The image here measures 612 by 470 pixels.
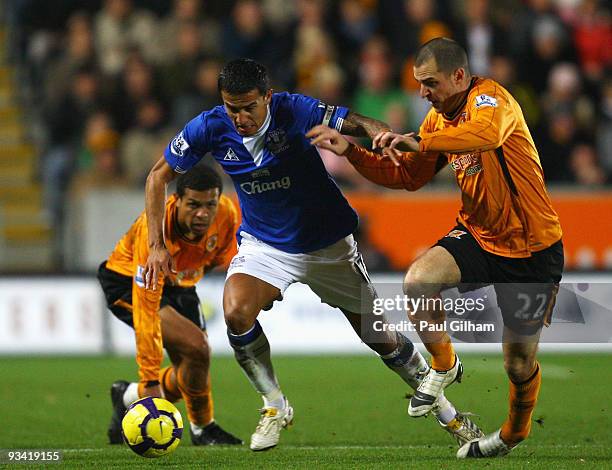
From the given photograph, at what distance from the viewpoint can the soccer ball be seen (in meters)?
7.22

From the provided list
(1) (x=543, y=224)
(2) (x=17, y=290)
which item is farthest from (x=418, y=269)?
(2) (x=17, y=290)

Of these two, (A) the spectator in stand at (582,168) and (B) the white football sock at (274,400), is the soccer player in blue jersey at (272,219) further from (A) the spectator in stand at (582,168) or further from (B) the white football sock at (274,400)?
(A) the spectator in stand at (582,168)

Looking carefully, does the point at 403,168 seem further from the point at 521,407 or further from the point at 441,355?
the point at 521,407

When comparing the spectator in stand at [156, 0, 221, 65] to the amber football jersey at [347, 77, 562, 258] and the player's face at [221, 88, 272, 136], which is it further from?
the amber football jersey at [347, 77, 562, 258]

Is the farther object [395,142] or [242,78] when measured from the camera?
[242,78]

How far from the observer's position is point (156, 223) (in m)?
7.41

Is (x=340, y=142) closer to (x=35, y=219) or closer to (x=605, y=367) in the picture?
(x=605, y=367)

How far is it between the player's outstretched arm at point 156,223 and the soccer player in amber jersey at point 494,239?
1.00 meters

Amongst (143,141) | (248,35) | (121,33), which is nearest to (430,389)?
(143,141)

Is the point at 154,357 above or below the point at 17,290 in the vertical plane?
above

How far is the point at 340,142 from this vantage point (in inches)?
268

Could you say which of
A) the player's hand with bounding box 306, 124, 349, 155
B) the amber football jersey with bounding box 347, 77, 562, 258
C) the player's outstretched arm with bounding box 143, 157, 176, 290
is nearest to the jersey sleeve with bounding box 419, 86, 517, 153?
the amber football jersey with bounding box 347, 77, 562, 258

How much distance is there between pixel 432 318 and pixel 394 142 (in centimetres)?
112

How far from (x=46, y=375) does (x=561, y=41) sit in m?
7.71
